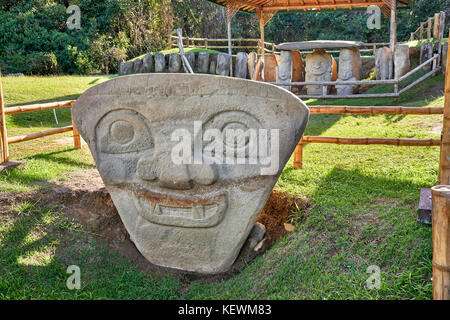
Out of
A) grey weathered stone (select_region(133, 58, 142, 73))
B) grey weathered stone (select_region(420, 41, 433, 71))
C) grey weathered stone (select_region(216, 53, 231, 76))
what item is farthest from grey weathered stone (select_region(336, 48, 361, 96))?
grey weathered stone (select_region(133, 58, 142, 73))

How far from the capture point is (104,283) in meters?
3.16

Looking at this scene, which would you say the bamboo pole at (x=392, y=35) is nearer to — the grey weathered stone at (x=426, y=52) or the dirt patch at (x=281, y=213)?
the grey weathered stone at (x=426, y=52)

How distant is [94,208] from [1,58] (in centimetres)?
1206

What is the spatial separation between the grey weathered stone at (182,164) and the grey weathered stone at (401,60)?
25.3 ft

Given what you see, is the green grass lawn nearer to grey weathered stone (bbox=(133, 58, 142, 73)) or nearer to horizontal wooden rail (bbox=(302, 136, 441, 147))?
horizontal wooden rail (bbox=(302, 136, 441, 147))

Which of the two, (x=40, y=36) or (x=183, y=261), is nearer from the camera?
(x=183, y=261)

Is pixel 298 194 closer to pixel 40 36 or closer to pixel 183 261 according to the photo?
pixel 183 261

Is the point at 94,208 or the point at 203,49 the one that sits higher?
the point at 203,49

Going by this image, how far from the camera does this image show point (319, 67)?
410 inches

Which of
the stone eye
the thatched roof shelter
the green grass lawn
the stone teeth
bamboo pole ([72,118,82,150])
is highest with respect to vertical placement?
the thatched roof shelter

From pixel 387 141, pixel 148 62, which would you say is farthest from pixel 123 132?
pixel 148 62

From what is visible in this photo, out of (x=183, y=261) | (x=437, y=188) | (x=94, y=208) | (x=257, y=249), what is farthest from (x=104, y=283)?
(x=437, y=188)

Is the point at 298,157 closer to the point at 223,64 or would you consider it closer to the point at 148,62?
the point at 223,64

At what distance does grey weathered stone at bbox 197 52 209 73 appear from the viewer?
41.9 ft
